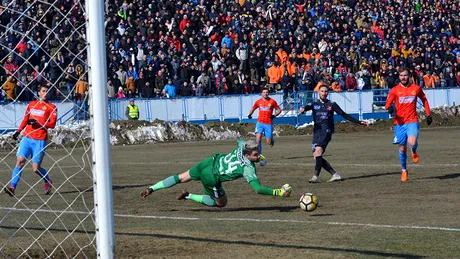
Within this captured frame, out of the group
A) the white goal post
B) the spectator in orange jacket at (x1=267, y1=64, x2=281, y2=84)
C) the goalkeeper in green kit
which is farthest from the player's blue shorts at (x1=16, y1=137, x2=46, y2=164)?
the spectator in orange jacket at (x1=267, y1=64, x2=281, y2=84)

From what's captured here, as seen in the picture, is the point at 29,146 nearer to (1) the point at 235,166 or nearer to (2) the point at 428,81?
(1) the point at 235,166

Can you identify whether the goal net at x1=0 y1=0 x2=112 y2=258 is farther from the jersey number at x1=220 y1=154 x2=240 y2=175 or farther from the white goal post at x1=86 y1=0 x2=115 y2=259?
the jersey number at x1=220 y1=154 x2=240 y2=175

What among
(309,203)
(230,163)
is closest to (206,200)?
(230,163)

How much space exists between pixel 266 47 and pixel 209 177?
89.2 ft

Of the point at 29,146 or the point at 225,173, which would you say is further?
the point at 29,146

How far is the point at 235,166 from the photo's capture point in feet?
41.4

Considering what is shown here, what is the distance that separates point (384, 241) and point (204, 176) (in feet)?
12.0

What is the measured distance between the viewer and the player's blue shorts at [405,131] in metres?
17.0

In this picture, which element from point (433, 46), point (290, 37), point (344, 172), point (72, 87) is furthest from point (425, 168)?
point (433, 46)

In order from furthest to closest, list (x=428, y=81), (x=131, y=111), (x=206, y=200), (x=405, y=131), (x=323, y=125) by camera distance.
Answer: (x=428, y=81)
(x=131, y=111)
(x=323, y=125)
(x=405, y=131)
(x=206, y=200)

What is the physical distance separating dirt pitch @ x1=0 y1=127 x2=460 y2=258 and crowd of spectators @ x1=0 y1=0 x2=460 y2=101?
13.8 meters

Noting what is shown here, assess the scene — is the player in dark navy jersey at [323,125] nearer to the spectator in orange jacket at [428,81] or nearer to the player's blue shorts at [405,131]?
the player's blue shorts at [405,131]

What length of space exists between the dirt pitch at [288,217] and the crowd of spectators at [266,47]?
13795mm

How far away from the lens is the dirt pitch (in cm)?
987
